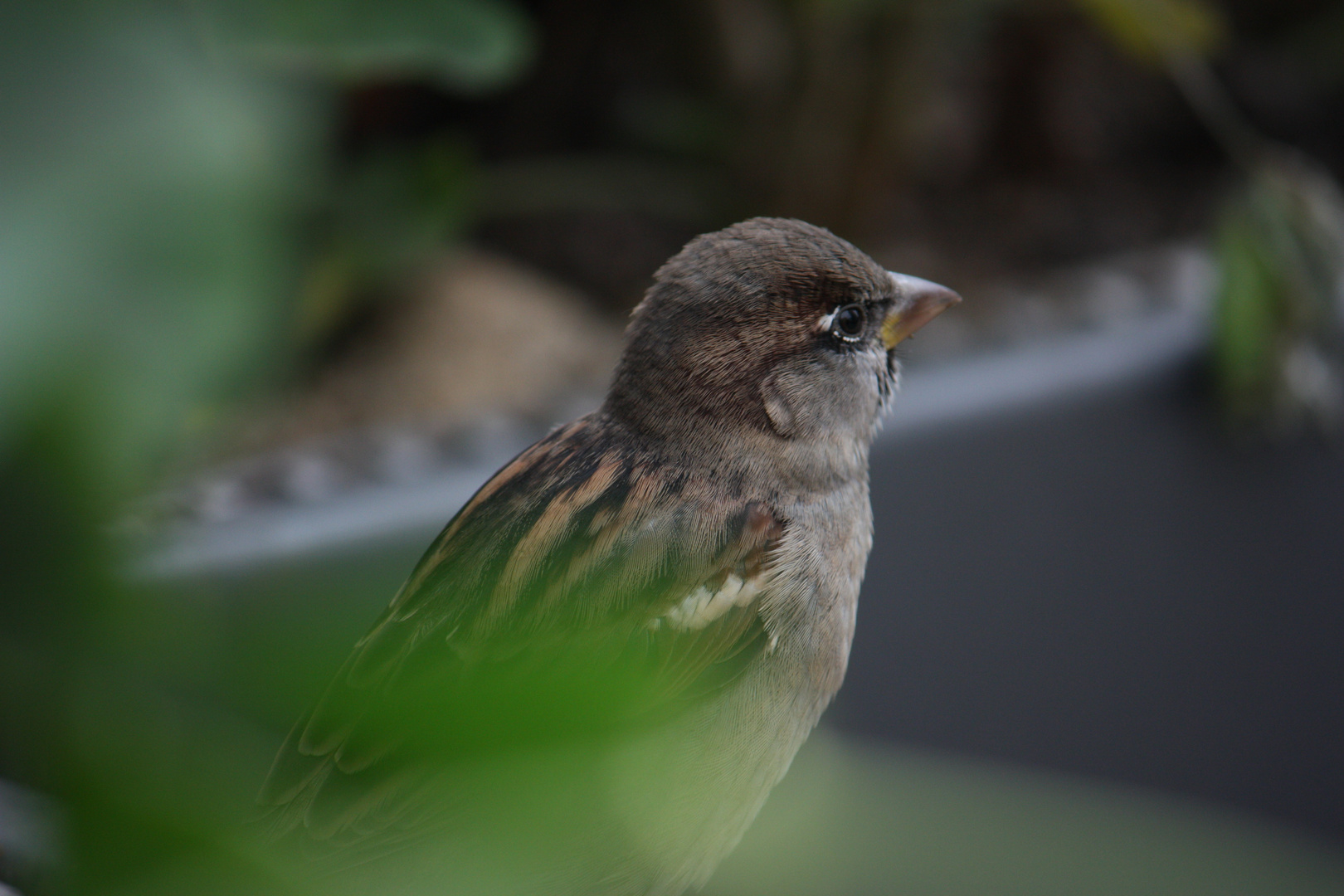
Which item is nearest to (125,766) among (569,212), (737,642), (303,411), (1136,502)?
(737,642)

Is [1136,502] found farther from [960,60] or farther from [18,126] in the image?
[18,126]

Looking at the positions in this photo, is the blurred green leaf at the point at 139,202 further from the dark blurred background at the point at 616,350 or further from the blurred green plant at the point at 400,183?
the blurred green plant at the point at 400,183

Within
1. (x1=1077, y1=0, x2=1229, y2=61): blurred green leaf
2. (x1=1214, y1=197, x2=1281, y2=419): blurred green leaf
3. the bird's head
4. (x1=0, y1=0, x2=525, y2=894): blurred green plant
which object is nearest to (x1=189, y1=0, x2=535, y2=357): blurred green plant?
the bird's head

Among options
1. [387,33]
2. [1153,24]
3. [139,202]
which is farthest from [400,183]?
[139,202]

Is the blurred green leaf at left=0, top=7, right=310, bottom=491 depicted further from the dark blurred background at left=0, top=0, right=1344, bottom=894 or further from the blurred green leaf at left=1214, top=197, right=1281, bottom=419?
the blurred green leaf at left=1214, top=197, right=1281, bottom=419

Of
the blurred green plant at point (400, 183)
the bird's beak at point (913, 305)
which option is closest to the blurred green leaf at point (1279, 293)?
the bird's beak at point (913, 305)

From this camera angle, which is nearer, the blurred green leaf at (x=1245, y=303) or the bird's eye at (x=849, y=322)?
the bird's eye at (x=849, y=322)

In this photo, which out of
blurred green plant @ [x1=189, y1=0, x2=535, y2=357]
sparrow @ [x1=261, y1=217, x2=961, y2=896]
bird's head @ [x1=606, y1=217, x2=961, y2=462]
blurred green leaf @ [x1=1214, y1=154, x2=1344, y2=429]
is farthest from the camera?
blurred green leaf @ [x1=1214, y1=154, x2=1344, y2=429]
